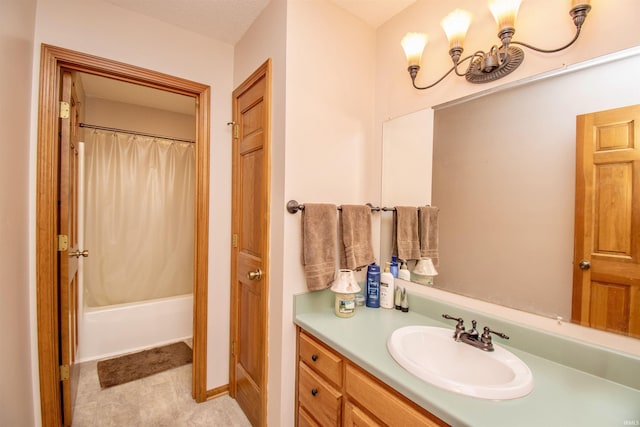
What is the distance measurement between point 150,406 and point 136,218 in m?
1.75

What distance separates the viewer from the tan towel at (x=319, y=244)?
1.36 meters

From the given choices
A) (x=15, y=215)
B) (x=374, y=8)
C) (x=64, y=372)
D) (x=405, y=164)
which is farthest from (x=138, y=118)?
(x=405, y=164)

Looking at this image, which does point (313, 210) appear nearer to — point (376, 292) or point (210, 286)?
point (376, 292)

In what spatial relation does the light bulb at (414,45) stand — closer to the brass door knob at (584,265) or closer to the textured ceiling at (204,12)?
the textured ceiling at (204,12)

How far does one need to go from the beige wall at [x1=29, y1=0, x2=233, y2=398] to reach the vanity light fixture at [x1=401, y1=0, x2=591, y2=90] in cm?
127

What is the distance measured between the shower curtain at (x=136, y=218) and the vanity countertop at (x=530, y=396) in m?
2.43

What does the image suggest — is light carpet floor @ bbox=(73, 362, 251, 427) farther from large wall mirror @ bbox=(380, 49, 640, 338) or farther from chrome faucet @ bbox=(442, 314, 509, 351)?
large wall mirror @ bbox=(380, 49, 640, 338)

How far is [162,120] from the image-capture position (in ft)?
9.94

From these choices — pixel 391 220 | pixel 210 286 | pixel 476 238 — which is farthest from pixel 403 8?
pixel 210 286

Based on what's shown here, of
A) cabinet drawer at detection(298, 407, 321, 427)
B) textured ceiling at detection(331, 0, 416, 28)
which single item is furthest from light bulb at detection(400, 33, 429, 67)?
cabinet drawer at detection(298, 407, 321, 427)

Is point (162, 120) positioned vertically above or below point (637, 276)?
above

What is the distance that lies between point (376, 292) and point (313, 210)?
1.92 feet

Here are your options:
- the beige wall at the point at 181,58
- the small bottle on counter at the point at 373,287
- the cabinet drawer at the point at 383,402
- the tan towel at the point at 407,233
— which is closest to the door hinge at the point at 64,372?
the beige wall at the point at 181,58

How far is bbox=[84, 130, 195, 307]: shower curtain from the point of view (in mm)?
2627
